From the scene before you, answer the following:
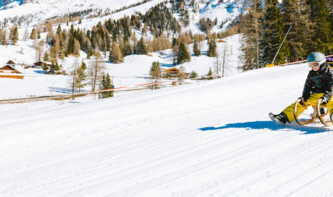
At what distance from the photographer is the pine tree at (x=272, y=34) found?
28.2m

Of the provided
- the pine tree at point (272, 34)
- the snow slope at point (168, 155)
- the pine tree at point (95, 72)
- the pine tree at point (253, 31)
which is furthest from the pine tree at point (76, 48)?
the snow slope at point (168, 155)

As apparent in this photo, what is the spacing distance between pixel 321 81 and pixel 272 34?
89.3 feet

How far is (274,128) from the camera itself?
16.4ft

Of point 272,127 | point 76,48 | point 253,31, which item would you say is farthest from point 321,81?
point 76,48

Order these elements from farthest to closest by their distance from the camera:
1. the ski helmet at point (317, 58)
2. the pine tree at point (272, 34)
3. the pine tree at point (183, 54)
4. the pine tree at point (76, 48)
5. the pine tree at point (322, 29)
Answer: the pine tree at point (76, 48), the pine tree at point (183, 54), the pine tree at point (322, 29), the pine tree at point (272, 34), the ski helmet at point (317, 58)

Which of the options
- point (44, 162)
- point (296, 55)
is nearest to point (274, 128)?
point (44, 162)

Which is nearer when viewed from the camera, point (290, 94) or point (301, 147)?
point (301, 147)

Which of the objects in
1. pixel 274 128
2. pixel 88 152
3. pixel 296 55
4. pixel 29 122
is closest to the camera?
pixel 88 152

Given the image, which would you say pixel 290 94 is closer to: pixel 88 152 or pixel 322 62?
pixel 322 62

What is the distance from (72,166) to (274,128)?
3.99 meters

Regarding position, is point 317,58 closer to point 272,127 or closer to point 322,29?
point 272,127

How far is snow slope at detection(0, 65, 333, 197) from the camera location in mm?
2926

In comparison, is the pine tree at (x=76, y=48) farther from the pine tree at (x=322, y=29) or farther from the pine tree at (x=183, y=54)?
the pine tree at (x=322, y=29)

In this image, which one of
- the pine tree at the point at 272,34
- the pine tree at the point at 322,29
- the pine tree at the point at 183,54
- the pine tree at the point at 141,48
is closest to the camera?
the pine tree at the point at 272,34
